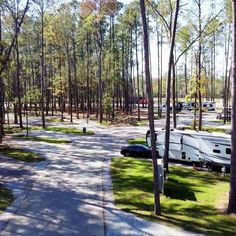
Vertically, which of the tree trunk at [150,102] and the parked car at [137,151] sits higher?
the tree trunk at [150,102]

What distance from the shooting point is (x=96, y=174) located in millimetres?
24062

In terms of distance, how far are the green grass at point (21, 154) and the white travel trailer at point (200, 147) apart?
914 centimetres

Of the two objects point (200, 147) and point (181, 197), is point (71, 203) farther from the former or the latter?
point (200, 147)

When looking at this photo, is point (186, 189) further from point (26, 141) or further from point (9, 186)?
point (26, 141)

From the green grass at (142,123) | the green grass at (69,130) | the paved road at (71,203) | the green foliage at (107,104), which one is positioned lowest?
the paved road at (71,203)

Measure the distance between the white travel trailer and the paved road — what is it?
4989 mm

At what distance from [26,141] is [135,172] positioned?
1693 cm

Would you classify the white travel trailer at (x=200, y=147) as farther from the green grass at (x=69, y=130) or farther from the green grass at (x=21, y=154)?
the green grass at (x=69, y=130)

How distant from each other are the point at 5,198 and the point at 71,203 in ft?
10.8

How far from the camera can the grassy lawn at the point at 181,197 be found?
15.2 meters

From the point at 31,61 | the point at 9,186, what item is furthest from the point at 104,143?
the point at 31,61

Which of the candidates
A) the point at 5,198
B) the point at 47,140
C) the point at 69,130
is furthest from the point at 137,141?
the point at 5,198

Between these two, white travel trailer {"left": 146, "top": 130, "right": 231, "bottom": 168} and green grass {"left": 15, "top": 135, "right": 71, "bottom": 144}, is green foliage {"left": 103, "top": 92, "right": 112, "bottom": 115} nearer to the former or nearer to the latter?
green grass {"left": 15, "top": 135, "right": 71, "bottom": 144}

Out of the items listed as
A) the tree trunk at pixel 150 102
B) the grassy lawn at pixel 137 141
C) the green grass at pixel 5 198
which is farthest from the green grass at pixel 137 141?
the tree trunk at pixel 150 102
